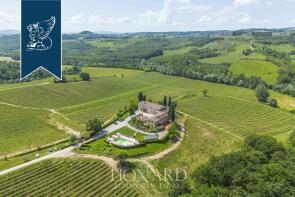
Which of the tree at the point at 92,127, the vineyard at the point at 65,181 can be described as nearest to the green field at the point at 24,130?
the tree at the point at 92,127

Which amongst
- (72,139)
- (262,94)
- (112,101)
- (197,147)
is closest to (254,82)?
(262,94)

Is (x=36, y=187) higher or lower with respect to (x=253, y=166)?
lower

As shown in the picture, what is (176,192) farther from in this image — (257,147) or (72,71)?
(72,71)

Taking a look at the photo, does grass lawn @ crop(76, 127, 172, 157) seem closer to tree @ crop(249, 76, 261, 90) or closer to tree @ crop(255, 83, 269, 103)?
tree @ crop(255, 83, 269, 103)

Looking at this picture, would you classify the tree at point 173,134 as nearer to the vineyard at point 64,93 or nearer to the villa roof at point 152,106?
the villa roof at point 152,106

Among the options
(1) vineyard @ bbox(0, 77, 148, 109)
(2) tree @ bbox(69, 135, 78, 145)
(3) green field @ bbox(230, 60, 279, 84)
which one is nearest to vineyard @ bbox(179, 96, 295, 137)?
(1) vineyard @ bbox(0, 77, 148, 109)

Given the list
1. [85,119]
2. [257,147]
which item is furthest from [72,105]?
[257,147]
